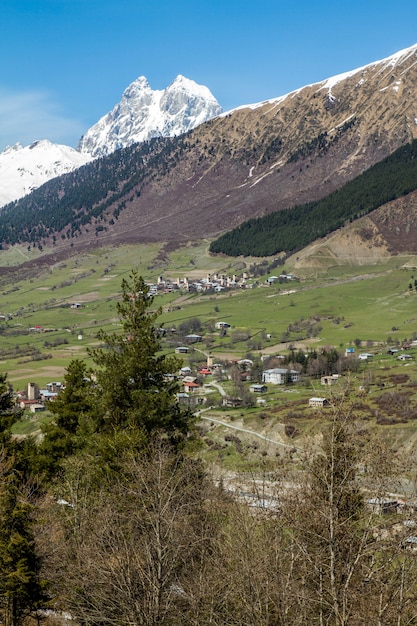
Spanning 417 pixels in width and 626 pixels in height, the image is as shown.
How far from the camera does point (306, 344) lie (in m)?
133

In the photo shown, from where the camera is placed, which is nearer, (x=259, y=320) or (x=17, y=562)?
(x=17, y=562)

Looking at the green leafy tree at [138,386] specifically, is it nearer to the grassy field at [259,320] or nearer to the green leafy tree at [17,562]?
the green leafy tree at [17,562]

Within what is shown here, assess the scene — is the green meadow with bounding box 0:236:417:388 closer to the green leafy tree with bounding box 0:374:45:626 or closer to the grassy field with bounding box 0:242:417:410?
the grassy field with bounding box 0:242:417:410

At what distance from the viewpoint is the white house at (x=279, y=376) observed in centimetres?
11244

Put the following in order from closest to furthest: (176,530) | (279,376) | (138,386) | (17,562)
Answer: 1. (176,530)
2. (17,562)
3. (138,386)
4. (279,376)

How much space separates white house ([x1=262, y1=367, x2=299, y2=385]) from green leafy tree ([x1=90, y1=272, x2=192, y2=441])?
81.8m

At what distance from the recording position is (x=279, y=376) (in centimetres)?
11288

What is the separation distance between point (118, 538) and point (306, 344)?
114132 millimetres

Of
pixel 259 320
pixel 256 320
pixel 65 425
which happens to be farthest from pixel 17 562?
pixel 256 320

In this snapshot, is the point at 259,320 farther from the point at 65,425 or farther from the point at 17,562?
the point at 17,562

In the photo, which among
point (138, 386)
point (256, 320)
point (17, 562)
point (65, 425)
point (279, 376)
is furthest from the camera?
point (256, 320)

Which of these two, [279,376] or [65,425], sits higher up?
[65,425]

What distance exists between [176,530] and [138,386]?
10.7m

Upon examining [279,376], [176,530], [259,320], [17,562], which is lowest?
[279,376]
